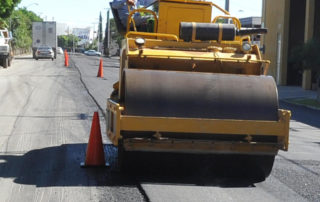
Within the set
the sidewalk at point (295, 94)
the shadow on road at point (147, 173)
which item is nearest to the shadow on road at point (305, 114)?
the sidewalk at point (295, 94)

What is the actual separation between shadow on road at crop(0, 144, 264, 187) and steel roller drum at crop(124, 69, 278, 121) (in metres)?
0.68

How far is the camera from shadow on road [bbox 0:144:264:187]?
873 cm

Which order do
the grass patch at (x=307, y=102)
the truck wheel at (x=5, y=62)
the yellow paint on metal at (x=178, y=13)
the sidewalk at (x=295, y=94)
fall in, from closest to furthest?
the yellow paint on metal at (x=178, y=13) < the grass patch at (x=307, y=102) < the sidewalk at (x=295, y=94) < the truck wheel at (x=5, y=62)

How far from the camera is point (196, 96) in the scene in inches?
340

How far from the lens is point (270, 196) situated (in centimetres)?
818

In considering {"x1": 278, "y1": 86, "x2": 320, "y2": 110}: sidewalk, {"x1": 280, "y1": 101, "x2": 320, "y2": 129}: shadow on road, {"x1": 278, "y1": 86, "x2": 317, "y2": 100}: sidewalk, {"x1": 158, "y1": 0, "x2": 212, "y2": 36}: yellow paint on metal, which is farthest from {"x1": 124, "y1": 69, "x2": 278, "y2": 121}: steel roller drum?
{"x1": 278, "y1": 86, "x2": 317, "y2": 100}: sidewalk

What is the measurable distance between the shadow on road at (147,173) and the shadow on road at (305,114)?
10.3 m

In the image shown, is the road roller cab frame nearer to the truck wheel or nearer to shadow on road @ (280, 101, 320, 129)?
shadow on road @ (280, 101, 320, 129)

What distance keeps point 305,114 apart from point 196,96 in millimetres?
14888

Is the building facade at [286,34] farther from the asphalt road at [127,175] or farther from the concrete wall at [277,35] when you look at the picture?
the asphalt road at [127,175]

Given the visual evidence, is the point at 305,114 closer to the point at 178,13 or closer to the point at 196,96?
the point at 178,13

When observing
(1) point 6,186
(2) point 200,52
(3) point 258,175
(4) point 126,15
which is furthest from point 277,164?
(1) point 6,186

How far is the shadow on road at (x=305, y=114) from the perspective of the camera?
1997 cm

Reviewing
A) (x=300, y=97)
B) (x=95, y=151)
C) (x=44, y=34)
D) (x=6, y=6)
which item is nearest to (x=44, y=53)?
(x=44, y=34)
